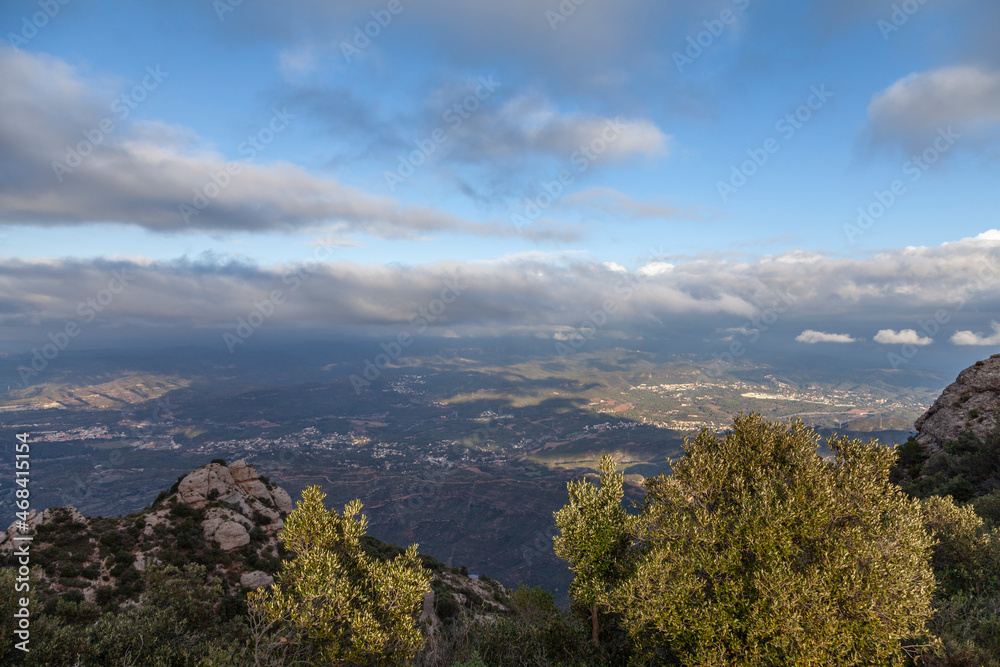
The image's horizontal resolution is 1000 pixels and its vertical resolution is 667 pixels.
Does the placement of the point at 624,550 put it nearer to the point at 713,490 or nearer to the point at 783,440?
the point at 713,490

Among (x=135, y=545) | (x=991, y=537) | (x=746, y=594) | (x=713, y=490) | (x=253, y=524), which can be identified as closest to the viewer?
(x=746, y=594)

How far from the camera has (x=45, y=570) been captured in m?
33.2

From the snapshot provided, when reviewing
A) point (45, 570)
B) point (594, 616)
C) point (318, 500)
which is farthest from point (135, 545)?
point (594, 616)

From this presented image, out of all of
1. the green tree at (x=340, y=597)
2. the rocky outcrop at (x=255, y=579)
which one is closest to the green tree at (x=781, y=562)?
the green tree at (x=340, y=597)

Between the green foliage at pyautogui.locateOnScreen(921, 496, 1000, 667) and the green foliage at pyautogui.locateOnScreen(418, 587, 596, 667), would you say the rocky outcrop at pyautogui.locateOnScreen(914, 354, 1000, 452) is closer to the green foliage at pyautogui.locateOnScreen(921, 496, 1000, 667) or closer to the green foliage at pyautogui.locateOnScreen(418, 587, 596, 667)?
the green foliage at pyautogui.locateOnScreen(921, 496, 1000, 667)

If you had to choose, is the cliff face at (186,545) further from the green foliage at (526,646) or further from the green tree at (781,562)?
the green tree at (781,562)

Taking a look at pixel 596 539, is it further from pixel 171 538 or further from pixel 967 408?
pixel 967 408

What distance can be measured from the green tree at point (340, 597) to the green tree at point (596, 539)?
860 centimetres

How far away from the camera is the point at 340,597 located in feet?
55.1

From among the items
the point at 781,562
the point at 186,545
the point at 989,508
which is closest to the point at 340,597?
the point at 781,562

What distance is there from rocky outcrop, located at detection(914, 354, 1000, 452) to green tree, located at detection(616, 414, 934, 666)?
167 ft

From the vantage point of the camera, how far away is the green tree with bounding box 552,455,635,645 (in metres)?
21.4

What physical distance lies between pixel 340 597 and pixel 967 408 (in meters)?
77.8

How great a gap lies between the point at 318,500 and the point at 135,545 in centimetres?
3825
